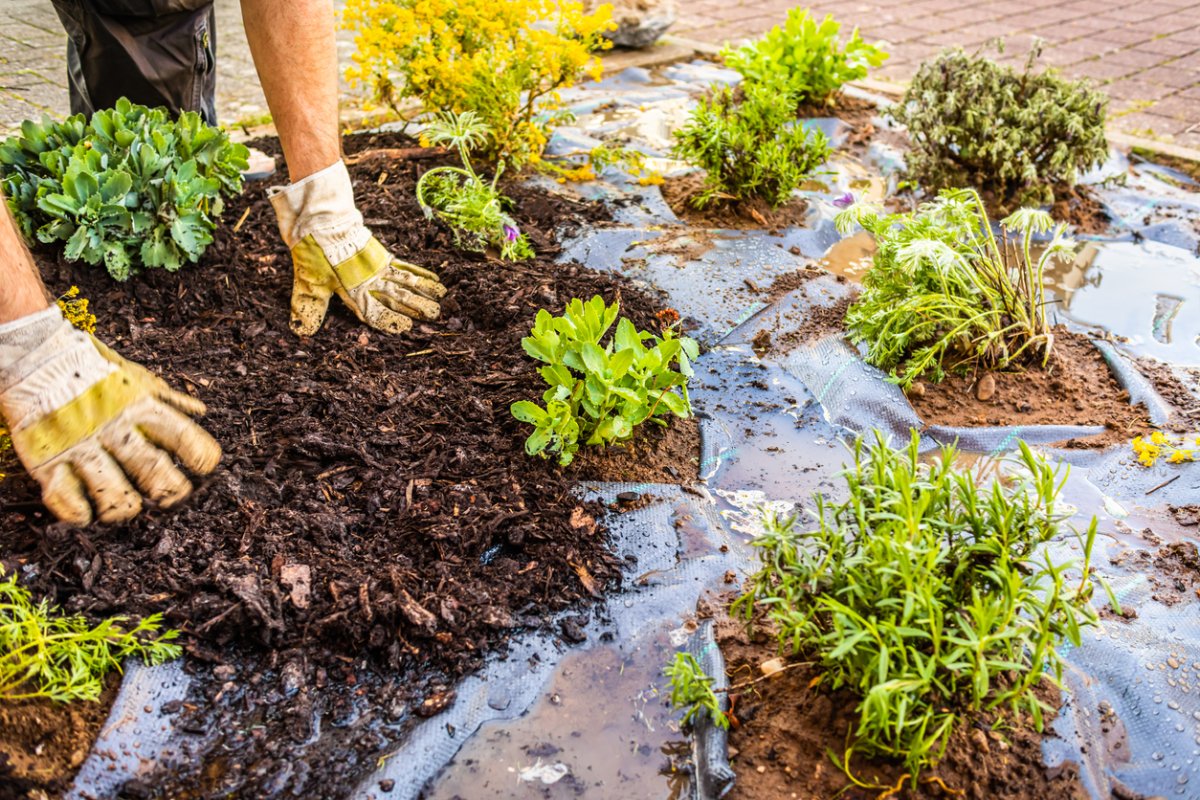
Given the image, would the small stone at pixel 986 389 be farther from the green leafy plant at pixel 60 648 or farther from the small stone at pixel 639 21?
the small stone at pixel 639 21

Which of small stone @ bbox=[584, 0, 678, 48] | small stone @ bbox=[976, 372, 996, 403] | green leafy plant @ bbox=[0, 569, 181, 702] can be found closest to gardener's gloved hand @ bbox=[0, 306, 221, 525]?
green leafy plant @ bbox=[0, 569, 181, 702]

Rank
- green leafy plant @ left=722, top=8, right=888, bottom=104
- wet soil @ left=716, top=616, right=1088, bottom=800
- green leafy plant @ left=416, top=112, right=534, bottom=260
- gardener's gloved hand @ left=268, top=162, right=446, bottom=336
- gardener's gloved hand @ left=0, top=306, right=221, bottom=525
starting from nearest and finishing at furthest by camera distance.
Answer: wet soil @ left=716, top=616, right=1088, bottom=800 → gardener's gloved hand @ left=0, top=306, right=221, bottom=525 → gardener's gloved hand @ left=268, top=162, right=446, bottom=336 → green leafy plant @ left=416, top=112, right=534, bottom=260 → green leafy plant @ left=722, top=8, right=888, bottom=104

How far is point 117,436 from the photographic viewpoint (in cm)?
206

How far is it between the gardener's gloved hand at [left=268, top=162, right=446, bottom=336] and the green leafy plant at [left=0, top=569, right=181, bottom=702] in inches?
50.5

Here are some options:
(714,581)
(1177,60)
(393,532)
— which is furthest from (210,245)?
(1177,60)

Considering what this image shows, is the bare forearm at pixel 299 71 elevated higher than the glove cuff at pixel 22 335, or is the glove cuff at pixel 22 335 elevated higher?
the bare forearm at pixel 299 71

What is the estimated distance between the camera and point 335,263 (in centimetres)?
296

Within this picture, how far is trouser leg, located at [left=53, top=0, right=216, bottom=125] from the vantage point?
350 cm

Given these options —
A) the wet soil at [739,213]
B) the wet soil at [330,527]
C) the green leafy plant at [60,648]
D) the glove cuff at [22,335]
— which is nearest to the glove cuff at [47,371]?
the glove cuff at [22,335]

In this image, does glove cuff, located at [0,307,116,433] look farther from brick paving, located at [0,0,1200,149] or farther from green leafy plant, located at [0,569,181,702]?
brick paving, located at [0,0,1200,149]

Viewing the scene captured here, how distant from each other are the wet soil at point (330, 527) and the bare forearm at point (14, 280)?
42 cm

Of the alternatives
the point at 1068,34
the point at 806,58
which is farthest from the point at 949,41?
the point at 806,58

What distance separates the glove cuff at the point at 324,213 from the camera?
9.73ft

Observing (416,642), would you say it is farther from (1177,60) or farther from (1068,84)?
(1177,60)
